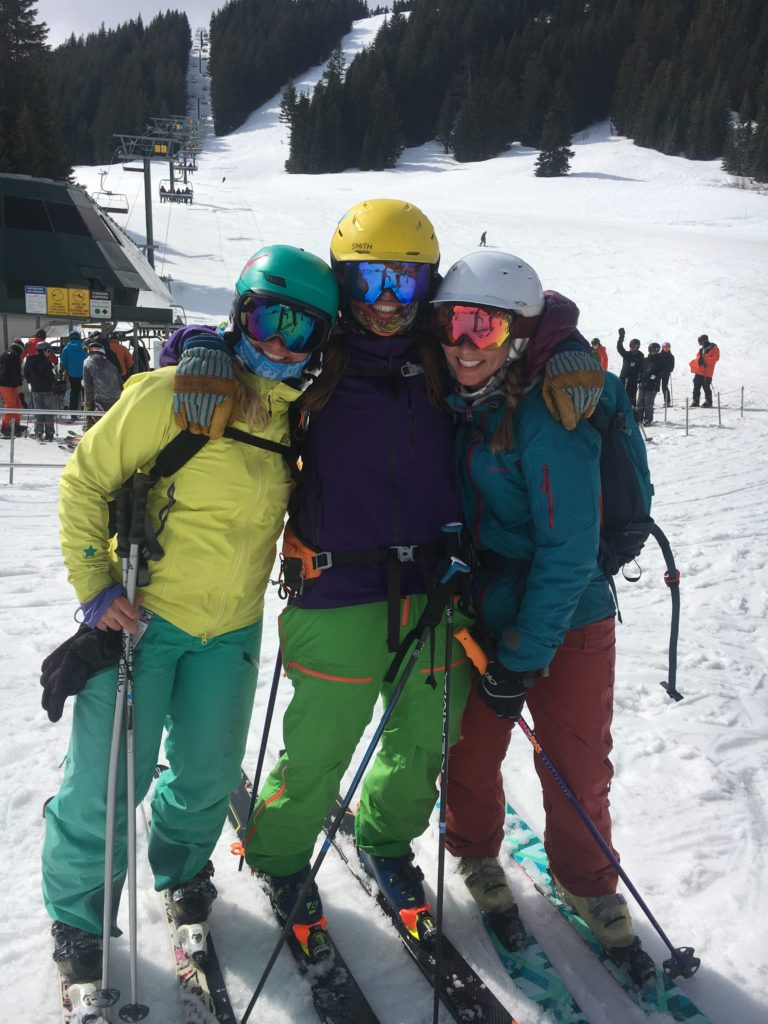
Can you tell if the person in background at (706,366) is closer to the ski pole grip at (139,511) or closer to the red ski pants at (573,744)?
the red ski pants at (573,744)

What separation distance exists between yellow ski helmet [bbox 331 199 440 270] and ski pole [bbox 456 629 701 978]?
1315mm

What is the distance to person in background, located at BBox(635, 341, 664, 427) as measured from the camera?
49.2ft

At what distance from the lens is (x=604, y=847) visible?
2.52 metres

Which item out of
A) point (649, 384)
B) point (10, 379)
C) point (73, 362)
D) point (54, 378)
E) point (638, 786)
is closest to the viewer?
point (638, 786)

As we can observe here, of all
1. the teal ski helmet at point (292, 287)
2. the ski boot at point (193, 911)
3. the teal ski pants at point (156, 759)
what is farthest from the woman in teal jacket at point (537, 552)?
the ski boot at point (193, 911)

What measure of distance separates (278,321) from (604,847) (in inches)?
81.8

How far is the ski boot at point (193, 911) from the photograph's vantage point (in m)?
2.38

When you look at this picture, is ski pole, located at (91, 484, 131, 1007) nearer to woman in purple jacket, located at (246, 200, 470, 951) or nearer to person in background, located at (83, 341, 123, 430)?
woman in purple jacket, located at (246, 200, 470, 951)

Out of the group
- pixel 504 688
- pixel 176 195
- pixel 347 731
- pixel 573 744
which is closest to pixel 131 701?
pixel 347 731

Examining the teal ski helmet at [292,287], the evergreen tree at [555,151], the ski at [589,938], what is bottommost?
the ski at [589,938]

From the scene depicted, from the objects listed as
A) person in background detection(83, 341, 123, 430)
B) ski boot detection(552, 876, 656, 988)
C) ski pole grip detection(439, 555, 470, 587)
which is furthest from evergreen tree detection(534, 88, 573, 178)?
ski boot detection(552, 876, 656, 988)

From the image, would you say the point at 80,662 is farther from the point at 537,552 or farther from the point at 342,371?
the point at 537,552

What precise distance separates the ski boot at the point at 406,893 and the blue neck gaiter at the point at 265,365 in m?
1.78

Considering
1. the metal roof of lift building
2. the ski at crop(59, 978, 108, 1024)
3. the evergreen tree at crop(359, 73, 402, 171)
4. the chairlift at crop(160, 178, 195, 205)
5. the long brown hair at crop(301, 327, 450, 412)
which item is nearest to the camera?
the ski at crop(59, 978, 108, 1024)
